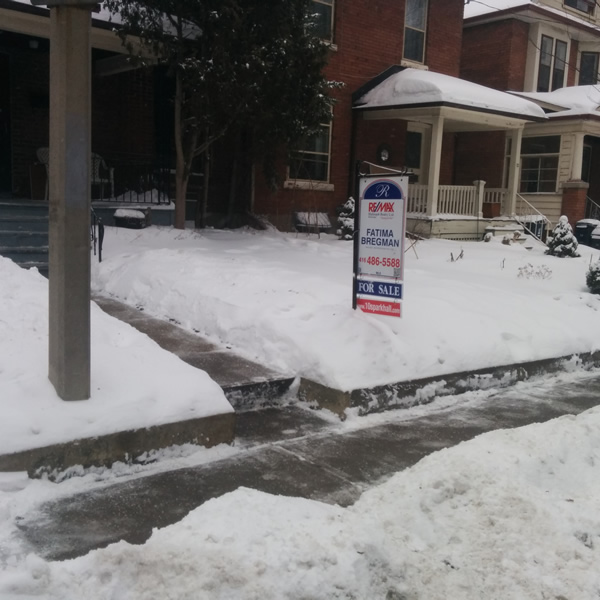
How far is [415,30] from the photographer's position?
19.9 metres

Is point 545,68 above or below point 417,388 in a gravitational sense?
above

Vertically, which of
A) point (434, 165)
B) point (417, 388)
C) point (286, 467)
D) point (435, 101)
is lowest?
point (286, 467)

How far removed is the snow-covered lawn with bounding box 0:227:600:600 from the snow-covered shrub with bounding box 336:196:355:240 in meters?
7.10

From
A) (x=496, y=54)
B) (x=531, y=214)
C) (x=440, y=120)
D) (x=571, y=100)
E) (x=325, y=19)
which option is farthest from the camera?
(x=496, y=54)

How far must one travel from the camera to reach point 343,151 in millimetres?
18406

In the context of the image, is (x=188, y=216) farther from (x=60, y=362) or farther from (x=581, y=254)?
(x=60, y=362)

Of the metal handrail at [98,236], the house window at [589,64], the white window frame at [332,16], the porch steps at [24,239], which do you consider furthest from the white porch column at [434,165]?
the house window at [589,64]

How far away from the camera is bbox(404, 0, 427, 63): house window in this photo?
19.7 metres

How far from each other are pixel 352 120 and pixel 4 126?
877 centimetres

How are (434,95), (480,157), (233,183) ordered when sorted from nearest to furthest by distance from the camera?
(233,183), (434,95), (480,157)

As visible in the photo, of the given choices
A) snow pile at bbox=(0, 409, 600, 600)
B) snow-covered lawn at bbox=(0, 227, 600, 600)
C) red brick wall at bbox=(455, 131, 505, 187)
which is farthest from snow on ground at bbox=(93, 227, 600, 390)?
red brick wall at bbox=(455, 131, 505, 187)

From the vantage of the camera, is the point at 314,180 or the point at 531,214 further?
the point at 531,214

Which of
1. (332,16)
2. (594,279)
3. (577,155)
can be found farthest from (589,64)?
(594,279)

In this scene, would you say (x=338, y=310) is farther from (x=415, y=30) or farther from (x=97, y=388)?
(x=415, y=30)
